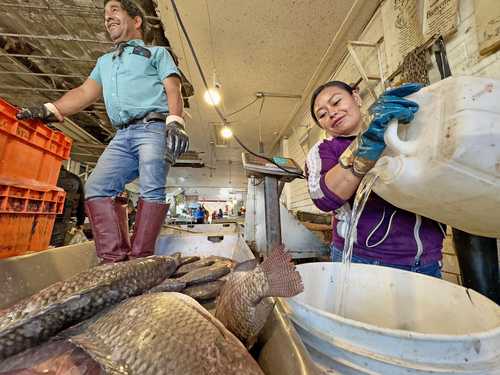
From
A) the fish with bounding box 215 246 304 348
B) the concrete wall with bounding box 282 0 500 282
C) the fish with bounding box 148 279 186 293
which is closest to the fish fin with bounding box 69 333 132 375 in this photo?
the fish with bounding box 215 246 304 348

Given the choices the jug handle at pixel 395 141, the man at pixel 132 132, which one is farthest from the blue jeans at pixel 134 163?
the jug handle at pixel 395 141

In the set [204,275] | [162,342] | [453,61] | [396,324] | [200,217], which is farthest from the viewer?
[200,217]

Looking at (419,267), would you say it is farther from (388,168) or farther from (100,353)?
(100,353)

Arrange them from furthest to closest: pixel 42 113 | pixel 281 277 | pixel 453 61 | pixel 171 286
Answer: pixel 453 61 → pixel 42 113 → pixel 171 286 → pixel 281 277

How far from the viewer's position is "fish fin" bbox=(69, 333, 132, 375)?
37 centimetres

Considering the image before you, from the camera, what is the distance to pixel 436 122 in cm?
53

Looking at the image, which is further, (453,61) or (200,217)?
(200,217)

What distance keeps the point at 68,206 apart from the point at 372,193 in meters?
3.23

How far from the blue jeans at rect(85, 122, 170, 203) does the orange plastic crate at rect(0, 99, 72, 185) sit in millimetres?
316

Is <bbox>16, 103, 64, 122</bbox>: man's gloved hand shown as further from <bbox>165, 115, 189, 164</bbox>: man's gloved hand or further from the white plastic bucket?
the white plastic bucket

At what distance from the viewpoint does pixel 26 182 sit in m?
1.16

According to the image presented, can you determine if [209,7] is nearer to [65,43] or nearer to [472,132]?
[65,43]

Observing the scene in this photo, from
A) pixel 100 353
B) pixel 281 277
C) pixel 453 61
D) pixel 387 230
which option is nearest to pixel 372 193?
pixel 387 230

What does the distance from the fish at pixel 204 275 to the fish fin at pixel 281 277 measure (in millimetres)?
552
